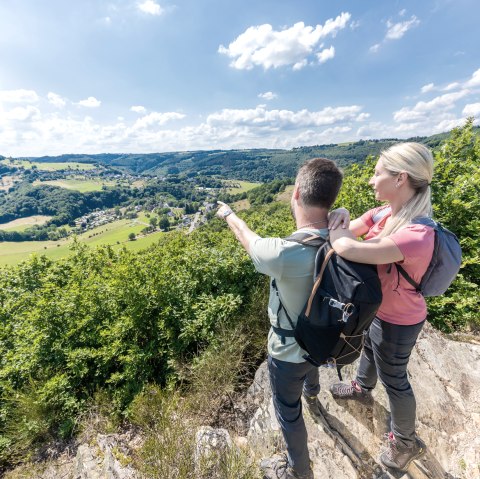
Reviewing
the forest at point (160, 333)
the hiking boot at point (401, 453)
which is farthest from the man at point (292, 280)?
the forest at point (160, 333)

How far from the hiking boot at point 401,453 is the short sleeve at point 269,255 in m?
2.27

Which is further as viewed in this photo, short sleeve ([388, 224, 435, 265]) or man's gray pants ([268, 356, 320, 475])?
man's gray pants ([268, 356, 320, 475])

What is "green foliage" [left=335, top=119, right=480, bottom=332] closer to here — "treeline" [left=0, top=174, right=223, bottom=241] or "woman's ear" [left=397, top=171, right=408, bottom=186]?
"woman's ear" [left=397, top=171, right=408, bottom=186]

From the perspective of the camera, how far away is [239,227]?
2320mm

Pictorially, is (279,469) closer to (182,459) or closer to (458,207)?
(182,459)

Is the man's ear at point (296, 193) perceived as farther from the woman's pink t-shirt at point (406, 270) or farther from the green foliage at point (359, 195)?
the green foliage at point (359, 195)

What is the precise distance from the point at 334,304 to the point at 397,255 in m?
0.56

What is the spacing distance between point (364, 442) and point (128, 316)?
4.44 m

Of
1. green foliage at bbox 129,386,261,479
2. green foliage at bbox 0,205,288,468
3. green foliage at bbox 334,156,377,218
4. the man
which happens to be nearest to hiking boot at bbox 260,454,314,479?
the man

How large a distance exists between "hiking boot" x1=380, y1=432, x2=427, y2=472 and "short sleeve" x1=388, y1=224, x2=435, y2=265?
2041 millimetres

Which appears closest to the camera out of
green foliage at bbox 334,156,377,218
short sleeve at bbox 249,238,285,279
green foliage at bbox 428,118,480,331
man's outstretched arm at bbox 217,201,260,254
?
short sleeve at bbox 249,238,285,279

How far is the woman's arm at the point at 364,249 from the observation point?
1.77 meters

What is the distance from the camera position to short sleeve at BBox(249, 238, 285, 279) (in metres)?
1.88

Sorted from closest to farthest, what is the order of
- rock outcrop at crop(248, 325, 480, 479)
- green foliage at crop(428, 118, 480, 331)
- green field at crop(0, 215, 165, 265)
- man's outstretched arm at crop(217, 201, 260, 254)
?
man's outstretched arm at crop(217, 201, 260, 254), rock outcrop at crop(248, 325, 480, 479), green foliage at crop(428, 118, 480, 331), green field at crop(0, 215, 165, 265)
